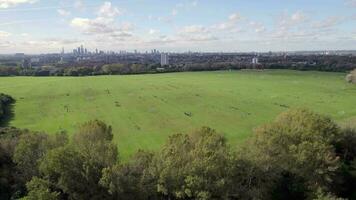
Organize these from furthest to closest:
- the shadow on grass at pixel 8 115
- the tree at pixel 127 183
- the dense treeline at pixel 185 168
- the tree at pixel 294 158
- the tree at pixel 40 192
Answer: the shadow on grass at pixel 8 115, the tree at pixel 294 158, the dense treeline at pixel 185 168, the tree at pixel 127 183, the tree at pixel 40 192

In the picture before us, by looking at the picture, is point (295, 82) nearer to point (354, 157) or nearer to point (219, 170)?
point (354, 157)

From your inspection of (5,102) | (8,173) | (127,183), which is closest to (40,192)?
(127,183)

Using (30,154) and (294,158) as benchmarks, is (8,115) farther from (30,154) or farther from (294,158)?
(294,158)

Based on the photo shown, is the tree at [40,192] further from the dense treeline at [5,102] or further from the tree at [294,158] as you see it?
the dense treeline at [5,102]

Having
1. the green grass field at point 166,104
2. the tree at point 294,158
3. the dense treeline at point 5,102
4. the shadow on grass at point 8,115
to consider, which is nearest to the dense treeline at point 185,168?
the tree at point 294,158

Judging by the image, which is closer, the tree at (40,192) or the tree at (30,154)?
the tree at (40,192)

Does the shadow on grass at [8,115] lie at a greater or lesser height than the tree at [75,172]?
lesser
